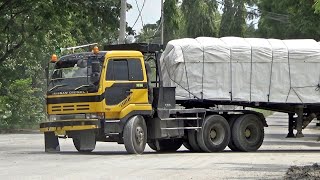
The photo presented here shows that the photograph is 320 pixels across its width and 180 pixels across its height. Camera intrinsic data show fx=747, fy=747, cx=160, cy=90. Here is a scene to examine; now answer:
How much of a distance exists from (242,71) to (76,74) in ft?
18.0

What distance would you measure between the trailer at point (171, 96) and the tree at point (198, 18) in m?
46.5

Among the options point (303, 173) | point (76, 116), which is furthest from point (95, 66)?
point (303, 173)

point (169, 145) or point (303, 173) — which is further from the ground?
point (303, 173)

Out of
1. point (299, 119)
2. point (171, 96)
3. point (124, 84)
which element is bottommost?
point (299, 119)

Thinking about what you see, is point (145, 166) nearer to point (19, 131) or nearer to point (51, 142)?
point (51, 142)

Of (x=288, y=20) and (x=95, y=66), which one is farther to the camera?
(x=288, y=20)

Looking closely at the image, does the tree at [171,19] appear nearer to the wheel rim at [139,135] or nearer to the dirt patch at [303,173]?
the wheel rim at [139,135]

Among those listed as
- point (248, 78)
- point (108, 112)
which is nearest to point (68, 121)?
point (108, 112)

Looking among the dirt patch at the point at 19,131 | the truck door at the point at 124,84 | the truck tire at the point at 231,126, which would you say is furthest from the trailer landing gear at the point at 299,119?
the dirt patch at the point at 19,131

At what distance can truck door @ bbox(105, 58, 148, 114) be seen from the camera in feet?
70.5

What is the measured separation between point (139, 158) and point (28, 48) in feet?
95.8

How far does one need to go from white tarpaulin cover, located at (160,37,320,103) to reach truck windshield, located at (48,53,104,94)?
2987 mm

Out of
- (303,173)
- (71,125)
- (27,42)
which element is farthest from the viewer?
(27,42)

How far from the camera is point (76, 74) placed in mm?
21641
